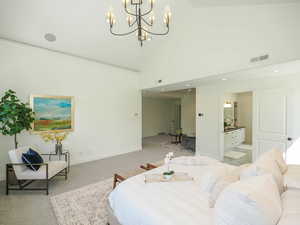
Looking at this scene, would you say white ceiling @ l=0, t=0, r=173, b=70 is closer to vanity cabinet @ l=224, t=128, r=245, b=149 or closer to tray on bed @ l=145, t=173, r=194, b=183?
tray on bed @ l=145, t=173, r=194, b=183

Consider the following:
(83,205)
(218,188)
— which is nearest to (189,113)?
(83,205)

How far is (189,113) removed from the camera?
877cm

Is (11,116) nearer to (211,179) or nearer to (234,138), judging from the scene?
(211,179)

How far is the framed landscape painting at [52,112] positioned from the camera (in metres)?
3.81

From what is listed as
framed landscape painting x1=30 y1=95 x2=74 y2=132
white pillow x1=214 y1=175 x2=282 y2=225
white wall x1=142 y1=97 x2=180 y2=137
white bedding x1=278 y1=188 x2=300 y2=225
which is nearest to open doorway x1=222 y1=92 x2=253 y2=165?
white wall x1=142 y1=97 x2=180 y2=137

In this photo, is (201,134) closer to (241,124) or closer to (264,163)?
(241,124)

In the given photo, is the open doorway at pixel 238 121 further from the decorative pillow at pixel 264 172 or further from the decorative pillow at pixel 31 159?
the decorative pillow at pixel 31 159

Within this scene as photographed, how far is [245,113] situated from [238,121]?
0.48m

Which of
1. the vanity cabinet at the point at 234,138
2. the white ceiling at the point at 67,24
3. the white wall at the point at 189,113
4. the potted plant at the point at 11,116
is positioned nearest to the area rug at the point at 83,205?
the potted plant at the point at 11,116

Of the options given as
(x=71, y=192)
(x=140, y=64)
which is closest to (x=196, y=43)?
(x=140, y=64)

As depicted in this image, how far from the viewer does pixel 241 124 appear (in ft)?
23.6

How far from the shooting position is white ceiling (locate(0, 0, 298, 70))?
3148 mm

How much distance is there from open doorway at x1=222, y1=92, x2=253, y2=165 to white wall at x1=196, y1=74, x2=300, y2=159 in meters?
0.99

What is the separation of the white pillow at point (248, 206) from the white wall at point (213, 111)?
382 cm
